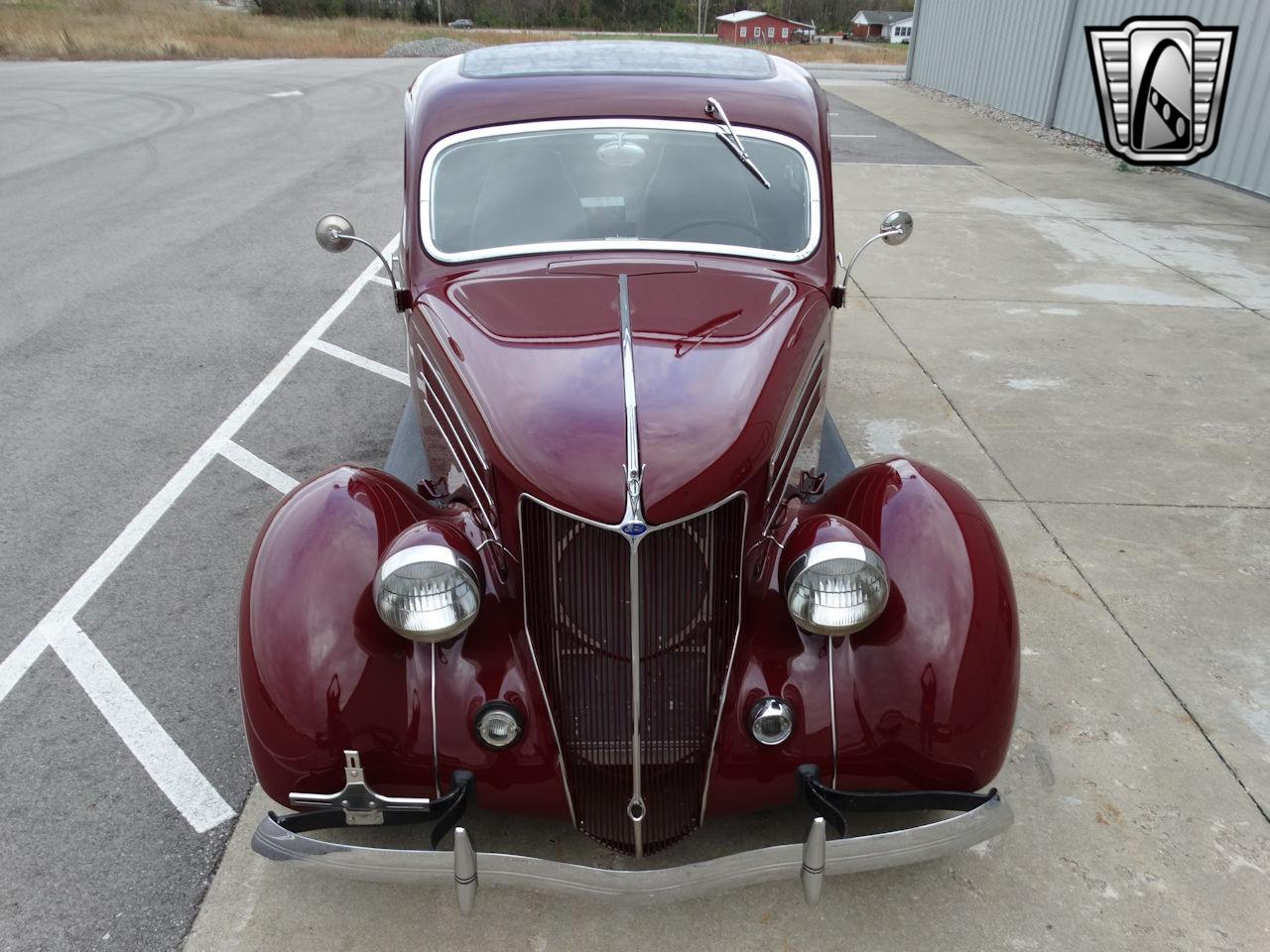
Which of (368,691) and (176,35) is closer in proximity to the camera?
(368,691)

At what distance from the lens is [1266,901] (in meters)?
2.62

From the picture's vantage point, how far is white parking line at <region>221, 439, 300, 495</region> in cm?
468

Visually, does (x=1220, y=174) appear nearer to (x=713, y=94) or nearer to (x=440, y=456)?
(x=713, y=94)

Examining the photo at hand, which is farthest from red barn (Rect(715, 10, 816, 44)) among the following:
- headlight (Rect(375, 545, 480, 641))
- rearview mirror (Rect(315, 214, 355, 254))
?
headlight (Rect(375, 545, 480, 641))

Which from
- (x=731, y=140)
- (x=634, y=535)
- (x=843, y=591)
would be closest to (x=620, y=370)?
(x=634, y=535)

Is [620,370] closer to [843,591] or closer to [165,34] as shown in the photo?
[843,591]

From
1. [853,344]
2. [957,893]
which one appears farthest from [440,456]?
[853,344]

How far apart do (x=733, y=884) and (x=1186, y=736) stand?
6.14ft

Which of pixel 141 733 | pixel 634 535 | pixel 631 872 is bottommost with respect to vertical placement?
pixel 141 733

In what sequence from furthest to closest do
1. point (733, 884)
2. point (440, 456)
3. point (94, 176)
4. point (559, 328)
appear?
point (94, 176) < point (440, 456) < point (559, 328) < point (733, 884)

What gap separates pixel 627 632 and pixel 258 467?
311cm

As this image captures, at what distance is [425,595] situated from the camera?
2.25 m

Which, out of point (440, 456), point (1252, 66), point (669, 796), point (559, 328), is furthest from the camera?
point (1252, 66)

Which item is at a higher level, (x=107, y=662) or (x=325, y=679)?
(x=325, y=679)
